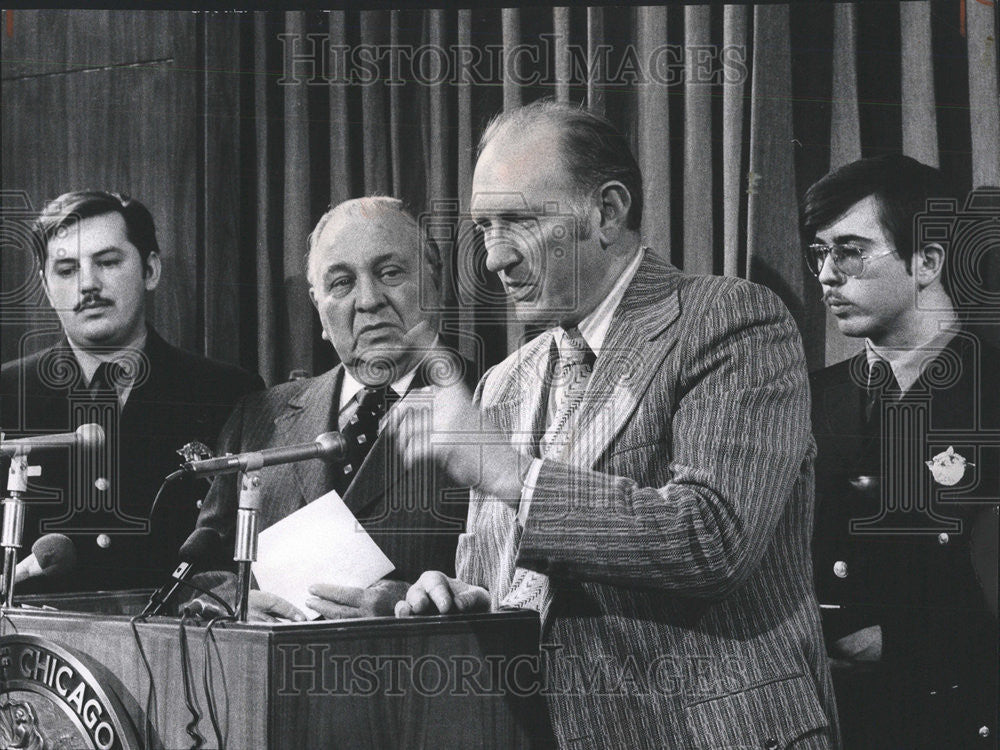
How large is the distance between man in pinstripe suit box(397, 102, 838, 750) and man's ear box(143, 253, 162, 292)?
2.37ft

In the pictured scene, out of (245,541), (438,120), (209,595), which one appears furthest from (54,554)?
(438,120)

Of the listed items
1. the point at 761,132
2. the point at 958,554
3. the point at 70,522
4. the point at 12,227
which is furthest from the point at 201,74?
the point at 958,554

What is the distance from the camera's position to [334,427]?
2598 mm

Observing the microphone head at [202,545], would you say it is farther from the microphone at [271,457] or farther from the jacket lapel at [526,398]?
the jacket lapel at [526,398]

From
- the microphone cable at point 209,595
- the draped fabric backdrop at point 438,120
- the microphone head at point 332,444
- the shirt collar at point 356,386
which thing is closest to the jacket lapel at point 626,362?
the draped fabric backdrop at point 438,120

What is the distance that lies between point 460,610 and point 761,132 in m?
1.15

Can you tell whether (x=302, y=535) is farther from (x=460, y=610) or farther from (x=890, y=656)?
(x=890, y=656)

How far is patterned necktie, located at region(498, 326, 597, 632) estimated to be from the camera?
2.32 m

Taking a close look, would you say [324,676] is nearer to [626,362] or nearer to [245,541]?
[245,541]

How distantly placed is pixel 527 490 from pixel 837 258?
2.74 ft

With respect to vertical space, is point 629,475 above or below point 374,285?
below

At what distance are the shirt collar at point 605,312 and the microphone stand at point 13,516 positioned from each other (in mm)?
1276

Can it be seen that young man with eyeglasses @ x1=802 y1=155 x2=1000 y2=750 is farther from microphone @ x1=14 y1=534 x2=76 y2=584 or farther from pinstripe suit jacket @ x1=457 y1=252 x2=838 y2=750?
microphone @ x1=14 y1=534 x2=76 y2=584

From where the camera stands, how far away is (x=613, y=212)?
244cm
